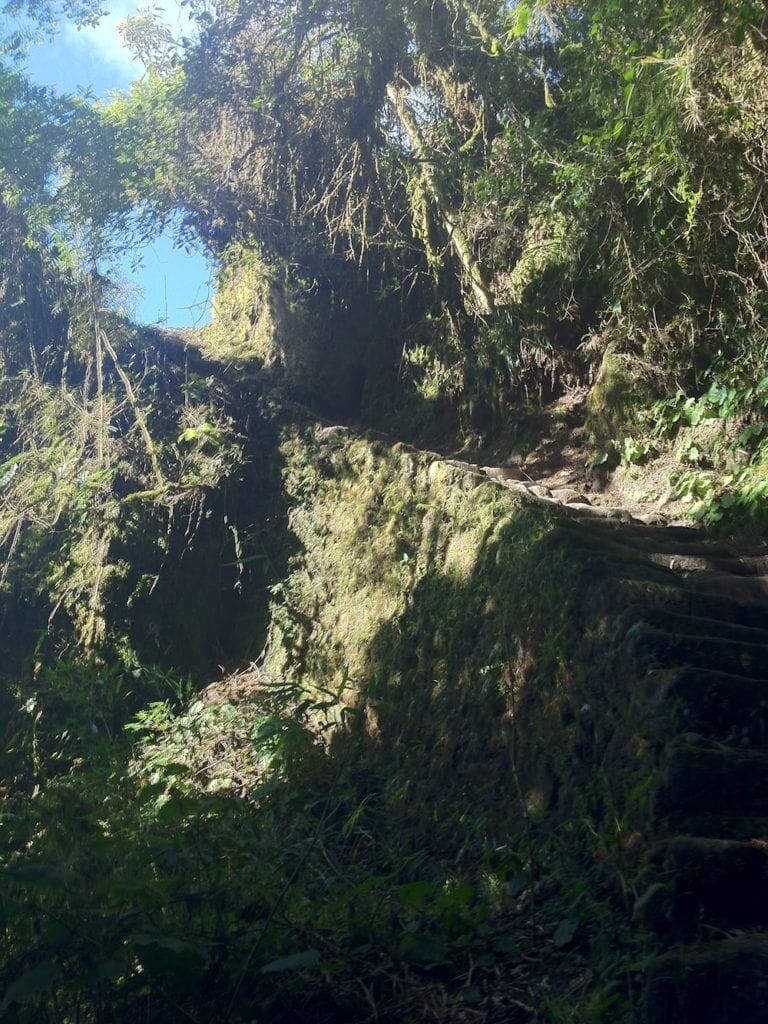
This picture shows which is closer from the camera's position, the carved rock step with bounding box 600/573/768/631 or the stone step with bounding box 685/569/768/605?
the carved rock step with bounding box 600/573/768/631

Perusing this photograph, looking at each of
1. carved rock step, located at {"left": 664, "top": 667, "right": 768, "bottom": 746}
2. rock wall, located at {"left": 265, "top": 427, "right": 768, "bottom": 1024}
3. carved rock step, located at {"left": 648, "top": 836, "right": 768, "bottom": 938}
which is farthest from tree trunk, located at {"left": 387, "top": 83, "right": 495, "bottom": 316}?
carved rock step, located at {"left": 648, "top": 836, "right": 768, "bottom": 938}

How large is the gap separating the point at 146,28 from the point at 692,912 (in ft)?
38.8

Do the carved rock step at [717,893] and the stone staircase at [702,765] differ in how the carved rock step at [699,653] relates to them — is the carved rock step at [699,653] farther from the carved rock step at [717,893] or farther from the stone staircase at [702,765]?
the carved rock step at [717,893]

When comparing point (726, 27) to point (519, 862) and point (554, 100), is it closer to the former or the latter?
point (554, 100)

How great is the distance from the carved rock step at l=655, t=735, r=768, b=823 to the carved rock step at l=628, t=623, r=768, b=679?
66cm

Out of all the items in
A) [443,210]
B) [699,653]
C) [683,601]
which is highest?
[443,210]

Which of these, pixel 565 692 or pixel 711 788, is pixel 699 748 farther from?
pixel 565 692

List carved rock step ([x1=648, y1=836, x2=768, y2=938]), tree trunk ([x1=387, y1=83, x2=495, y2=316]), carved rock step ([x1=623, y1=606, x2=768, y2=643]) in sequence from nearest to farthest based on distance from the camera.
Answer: carved rock step ([x1=648, y1=836, x2=768, y2=938])
carved rock step ([x1=623, y1=606, x2=768, y2=643])
tree trunk ([x1=387, y1=83, x2=495, y2=316])

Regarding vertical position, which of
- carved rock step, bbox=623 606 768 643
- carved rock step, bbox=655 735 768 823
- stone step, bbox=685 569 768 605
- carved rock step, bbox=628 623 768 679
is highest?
stone step, bbox=685 569 768 605

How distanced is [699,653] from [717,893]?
1321mm

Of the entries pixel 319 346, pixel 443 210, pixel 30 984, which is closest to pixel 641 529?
pixel 443 210

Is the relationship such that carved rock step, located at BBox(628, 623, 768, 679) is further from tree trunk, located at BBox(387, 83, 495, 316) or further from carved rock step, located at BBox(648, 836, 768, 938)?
tree trunk, located at BBox(387, 83, 495, 316)

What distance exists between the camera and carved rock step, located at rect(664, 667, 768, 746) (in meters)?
3.63

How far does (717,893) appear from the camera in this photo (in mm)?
2873
